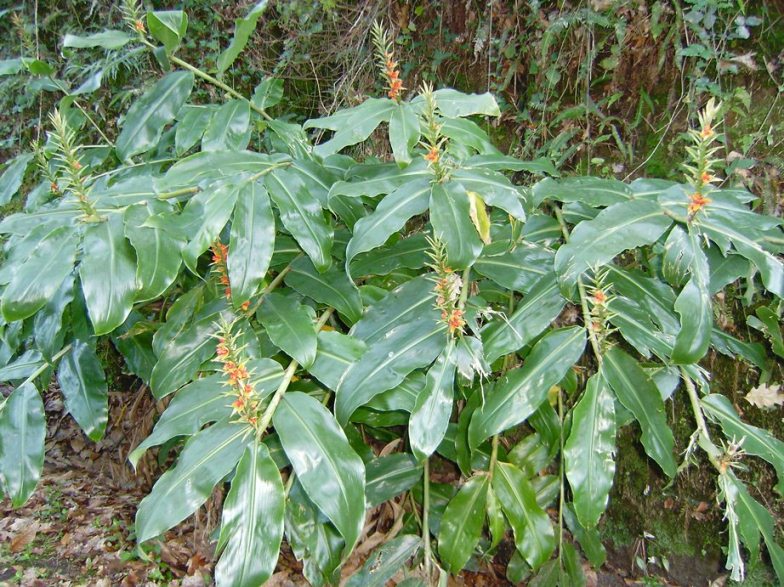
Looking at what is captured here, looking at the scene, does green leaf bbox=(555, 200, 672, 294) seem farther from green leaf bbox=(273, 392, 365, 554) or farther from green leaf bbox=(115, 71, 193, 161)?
green leaf bbox=(115, 71, 193, 161)

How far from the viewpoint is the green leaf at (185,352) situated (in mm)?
1535

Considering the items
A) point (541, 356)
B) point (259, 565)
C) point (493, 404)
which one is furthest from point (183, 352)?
point (541, 356)

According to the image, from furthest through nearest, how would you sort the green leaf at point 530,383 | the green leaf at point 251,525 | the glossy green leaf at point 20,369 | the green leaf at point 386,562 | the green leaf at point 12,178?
the green leaf at point 12,178 → the glossy green leaf at point 20,369 → the green leaf at point 386,562 → the green leaf at point 530,383 → the green leaf at point 251,525

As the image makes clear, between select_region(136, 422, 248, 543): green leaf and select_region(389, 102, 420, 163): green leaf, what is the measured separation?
72 centimetres

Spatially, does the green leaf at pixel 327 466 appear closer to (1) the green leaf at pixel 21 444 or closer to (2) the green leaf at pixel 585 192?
(2) the green leaf at pixel 585 192

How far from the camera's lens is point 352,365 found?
136 cm

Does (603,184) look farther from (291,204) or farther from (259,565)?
(259,565)

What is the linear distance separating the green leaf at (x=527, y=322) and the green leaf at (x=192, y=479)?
0.61 meters

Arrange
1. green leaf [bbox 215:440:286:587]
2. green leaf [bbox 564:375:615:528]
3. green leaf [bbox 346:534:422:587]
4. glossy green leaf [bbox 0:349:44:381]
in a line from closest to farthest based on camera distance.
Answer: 1. green leaf [bbox 215:440:286:587]
2. green leaf [bbox 564:375:615:528]
3. green leaf [bbox 346:534:422:587]
4. glossy green leaf [bbox 0:349:44:381]

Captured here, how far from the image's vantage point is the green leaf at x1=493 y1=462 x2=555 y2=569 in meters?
1.71

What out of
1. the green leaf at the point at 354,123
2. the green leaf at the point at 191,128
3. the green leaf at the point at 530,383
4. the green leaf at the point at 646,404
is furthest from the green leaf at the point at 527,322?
the green leaf at the point at 191,128

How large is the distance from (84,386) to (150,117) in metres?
0.96

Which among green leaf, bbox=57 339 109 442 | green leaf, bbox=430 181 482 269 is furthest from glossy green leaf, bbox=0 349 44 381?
green leaf, bbox=430 181 482 269

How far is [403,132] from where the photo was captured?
4.44ft
